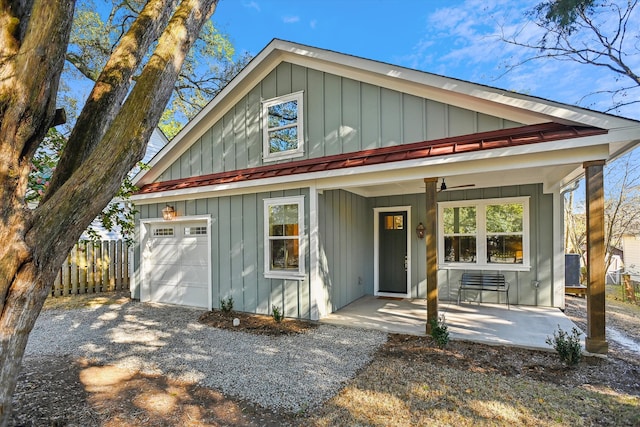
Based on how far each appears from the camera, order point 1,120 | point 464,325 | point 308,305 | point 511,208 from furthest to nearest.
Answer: point 511,208 → point 308,305 → point 464,325 → point 1,120

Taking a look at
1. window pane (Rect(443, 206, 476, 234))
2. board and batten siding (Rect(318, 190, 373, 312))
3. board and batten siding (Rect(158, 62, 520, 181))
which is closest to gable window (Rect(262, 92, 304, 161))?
board and batten siding (Rect(158, 62, 520, 181))

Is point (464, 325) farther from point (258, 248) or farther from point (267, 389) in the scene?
point (258, 248)

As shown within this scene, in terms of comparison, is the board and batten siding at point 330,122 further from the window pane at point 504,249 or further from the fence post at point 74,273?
the fence post at point 74,273

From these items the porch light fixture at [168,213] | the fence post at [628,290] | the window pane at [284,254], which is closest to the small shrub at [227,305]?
the window pane at [284,254]

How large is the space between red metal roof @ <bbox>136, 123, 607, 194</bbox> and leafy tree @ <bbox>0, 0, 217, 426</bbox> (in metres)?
3.54

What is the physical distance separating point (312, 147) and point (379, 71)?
1845mm

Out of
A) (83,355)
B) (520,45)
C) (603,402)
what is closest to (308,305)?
(83,355)

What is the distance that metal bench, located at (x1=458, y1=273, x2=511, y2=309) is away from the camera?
691cm

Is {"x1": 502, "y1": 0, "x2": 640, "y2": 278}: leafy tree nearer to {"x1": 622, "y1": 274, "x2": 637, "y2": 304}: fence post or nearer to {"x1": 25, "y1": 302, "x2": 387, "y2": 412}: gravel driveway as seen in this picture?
{"x1": 622, "y1": 274, "x2": 637, "y2": 304}: fence post

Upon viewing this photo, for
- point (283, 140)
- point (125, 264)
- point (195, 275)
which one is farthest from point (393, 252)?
point (125, 264)

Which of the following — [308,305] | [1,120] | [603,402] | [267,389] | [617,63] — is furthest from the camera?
[617,63]

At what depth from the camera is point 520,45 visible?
30.5ft

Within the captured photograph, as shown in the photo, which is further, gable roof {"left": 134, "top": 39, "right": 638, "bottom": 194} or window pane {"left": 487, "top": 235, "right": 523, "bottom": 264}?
window pane {"left": 487, "top": 235, "right": 523, "bottom": 264}

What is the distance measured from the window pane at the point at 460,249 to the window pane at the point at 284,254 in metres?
3.67
